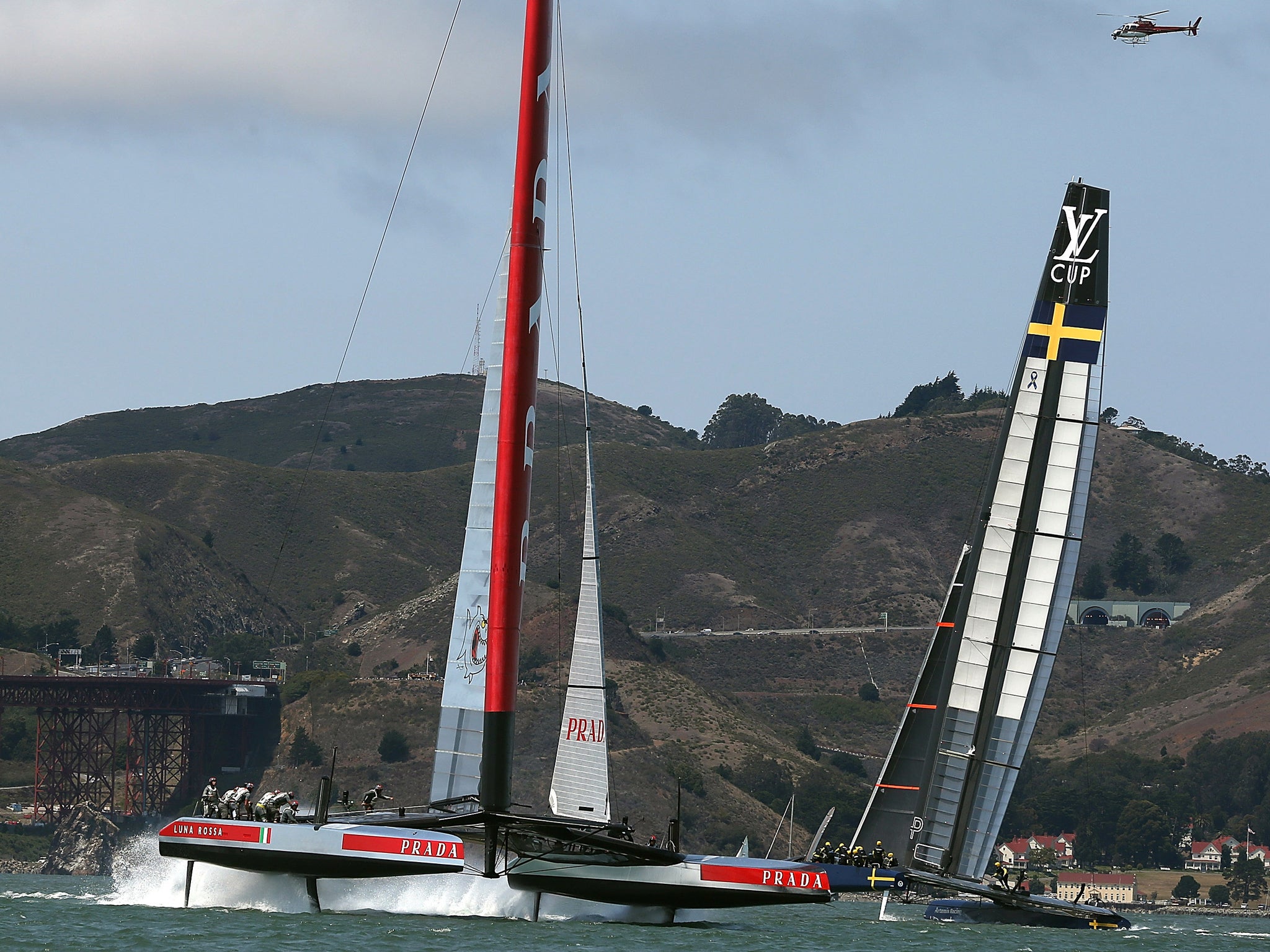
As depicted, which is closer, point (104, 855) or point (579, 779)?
point (579, 779)

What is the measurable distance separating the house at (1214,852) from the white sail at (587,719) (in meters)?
113

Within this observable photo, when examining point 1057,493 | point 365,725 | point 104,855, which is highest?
point 1057,493

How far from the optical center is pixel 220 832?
27609 mm

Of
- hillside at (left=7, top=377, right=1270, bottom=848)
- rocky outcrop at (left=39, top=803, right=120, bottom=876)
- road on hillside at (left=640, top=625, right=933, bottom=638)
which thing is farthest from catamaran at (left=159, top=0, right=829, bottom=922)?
road on hillside at (left=640, top=625, right=933, bottom=638)

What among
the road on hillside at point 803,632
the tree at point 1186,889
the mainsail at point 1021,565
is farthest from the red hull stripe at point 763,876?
the road on hillside at point 803,632

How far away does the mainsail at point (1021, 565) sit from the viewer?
3784 centimetres

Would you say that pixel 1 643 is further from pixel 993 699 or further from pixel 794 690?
pixel 993 699

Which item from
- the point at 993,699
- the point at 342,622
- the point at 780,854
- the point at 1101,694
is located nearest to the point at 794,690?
the point at 1101,694

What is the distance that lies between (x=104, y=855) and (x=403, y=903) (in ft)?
291

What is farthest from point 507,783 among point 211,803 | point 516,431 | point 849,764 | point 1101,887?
point 849,764

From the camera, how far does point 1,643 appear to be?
144625 mm

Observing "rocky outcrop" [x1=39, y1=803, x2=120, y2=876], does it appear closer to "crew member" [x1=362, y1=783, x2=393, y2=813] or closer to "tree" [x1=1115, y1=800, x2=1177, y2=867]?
"tree" [x1=1115, y1=800, x2=1177, y2=867]

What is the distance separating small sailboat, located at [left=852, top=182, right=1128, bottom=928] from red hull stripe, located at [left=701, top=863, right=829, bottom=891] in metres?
10.7

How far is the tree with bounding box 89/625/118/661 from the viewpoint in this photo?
149 m
